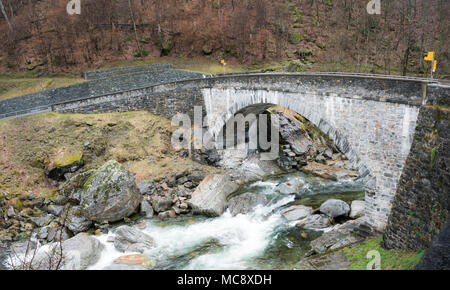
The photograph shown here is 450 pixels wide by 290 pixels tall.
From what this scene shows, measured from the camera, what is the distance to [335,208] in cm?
1435

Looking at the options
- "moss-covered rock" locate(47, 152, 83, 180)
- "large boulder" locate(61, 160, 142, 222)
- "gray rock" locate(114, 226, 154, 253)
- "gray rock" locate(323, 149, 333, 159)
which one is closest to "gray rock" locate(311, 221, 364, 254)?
"gray rock" locate(114, 226, 154, 253)

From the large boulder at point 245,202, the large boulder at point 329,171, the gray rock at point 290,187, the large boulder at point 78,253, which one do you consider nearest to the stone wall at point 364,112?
the gray rock at point 290,187

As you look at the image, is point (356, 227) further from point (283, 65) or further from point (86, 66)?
point (86, 66)

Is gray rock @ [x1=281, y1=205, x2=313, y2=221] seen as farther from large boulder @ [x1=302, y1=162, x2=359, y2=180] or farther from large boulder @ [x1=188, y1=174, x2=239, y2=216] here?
large boulder @ [x1=302, y1=162, x2=359, y2=180]

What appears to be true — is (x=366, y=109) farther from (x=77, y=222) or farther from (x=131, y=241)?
(x=77, y=222)

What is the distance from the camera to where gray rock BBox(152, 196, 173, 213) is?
54.6 ft

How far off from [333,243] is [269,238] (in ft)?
9.54

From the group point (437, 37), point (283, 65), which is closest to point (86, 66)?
point (283, 65)

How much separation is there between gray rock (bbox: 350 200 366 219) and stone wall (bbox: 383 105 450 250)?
321cm

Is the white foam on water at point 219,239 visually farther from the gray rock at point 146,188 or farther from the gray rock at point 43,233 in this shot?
the gray rock at point 146,188

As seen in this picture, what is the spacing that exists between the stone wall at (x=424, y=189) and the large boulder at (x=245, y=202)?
22.9 ft

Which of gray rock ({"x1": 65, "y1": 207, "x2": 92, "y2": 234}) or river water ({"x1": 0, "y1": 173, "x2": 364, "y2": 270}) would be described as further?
gray rock ({"x1": 65, "y1": 207, "x2": 92, "y2": 234})

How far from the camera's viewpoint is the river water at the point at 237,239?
12.1 metres

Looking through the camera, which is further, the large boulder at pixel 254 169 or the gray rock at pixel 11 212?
the large boulder at pixel 254 169
